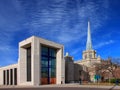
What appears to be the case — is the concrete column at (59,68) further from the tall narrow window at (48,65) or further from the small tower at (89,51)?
the small tower at (89,51)

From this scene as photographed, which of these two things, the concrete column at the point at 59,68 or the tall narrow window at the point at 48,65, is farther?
the concrete column at the point at 59,68

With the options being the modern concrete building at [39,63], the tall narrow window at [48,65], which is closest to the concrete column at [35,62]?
the modern concrete building at [39,63]

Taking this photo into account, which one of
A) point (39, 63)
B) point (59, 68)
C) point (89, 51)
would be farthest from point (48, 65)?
point (89, 51)

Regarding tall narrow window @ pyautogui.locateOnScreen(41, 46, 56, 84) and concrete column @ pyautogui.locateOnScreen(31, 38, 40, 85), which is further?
tall narrow window @ pyautogui.locateOnScreen(41, 46, 56, 84)

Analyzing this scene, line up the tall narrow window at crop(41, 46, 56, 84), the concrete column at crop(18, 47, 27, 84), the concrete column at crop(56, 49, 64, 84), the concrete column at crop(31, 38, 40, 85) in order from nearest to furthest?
the concrete column at crop(31, 38, 40, 85) < the tall narrow window at crop(41, 46, 56, 84) < the concrete column at crop(18, 47, 27, 84) < the concrete column at crop(56, 49, 64, 84)

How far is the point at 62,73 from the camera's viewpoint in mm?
64438

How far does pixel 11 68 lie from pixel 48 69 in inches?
820

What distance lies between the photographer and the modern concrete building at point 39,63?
181ft

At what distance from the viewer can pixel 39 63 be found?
183 ft

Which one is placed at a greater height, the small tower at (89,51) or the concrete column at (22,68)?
the small tower at (89,51)

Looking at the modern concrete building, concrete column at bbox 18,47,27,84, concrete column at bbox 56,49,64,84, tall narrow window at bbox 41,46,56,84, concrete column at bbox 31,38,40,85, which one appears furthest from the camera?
concrete column at bbox 56,49,64,84

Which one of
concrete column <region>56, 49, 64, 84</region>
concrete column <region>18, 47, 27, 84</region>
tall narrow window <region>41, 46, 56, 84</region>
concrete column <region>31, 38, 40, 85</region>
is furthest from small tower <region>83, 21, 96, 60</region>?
concrete column <region>31, 38, 40, 85</region>

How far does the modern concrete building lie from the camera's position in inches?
2169

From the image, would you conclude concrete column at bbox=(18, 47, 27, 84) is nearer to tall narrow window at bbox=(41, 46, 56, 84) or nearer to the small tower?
tall narrow window at bbox=(41, 46, 56, 84)
